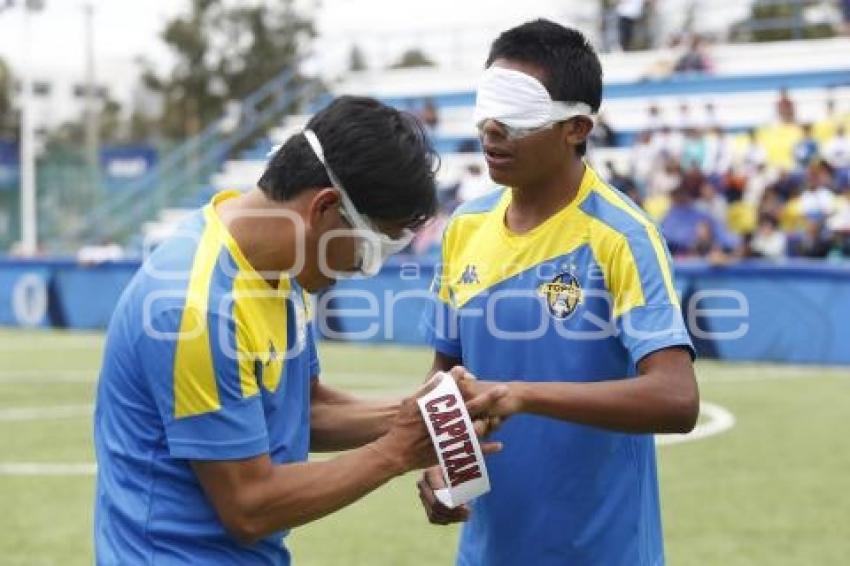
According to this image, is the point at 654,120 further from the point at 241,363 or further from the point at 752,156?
the point at 241,363

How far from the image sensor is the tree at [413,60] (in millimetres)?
33703

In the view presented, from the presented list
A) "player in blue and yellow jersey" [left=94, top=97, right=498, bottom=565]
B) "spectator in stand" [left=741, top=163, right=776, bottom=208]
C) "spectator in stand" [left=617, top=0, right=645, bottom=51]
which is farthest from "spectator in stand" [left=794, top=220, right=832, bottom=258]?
"player in blue and yellow jersey" [left=94, top=97, right=498, bottom=565]

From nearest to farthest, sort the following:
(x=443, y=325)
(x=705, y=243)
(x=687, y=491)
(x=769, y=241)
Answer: (x=443, y=325), (x=687, y=491), (x=705, y=243), (x=769, y=241)

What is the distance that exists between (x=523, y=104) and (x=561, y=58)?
0.62 ft

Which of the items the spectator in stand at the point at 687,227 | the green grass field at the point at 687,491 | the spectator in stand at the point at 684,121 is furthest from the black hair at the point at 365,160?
the spectator in stand at the point at 684,121

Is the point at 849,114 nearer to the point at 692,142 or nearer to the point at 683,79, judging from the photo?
the point at 692,142

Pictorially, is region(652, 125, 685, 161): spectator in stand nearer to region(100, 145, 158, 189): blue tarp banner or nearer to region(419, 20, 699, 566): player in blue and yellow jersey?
region(419, 20, 699, 566): player in blue and yellow jersey

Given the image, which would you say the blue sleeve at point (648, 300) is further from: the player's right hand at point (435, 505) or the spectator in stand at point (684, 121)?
the spectator in stand at point (684, 121)

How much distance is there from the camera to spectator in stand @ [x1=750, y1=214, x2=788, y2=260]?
19766 mm

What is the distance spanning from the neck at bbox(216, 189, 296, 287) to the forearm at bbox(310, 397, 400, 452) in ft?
2.52

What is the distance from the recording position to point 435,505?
13.0 ft

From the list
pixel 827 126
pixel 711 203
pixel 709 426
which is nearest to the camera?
pixel 709 426

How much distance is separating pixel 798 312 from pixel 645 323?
14.4m

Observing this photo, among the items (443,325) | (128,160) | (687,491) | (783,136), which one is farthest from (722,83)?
(128,160)
